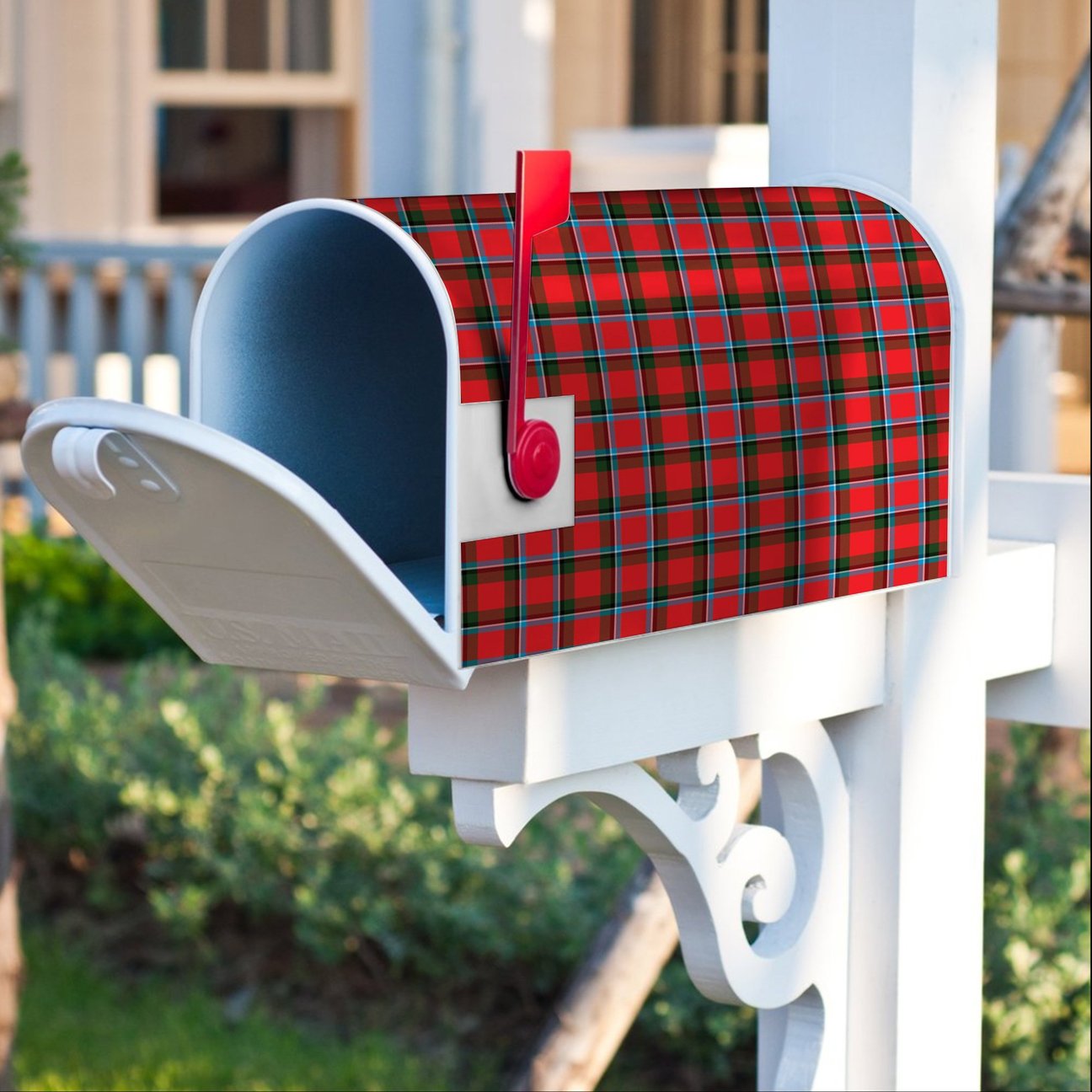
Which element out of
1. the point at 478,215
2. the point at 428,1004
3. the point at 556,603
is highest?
the point at 478,215

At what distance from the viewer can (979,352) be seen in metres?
1.52

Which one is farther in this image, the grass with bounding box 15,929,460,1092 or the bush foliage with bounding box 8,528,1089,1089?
→ the grass with bounding box 15,929,460,1092

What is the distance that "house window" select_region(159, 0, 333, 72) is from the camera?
26.1 ft

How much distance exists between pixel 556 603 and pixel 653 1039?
214 cm

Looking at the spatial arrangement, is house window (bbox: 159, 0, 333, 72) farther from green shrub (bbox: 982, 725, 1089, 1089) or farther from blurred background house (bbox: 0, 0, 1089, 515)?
green shrub (bbox: 982, 725, 1089, 1089)

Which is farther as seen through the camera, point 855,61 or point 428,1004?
point 428,1004

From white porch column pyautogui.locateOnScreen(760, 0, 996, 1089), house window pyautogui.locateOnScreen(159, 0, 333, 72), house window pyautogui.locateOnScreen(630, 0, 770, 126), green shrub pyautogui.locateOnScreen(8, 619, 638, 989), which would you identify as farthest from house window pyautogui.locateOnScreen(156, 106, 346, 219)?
white porch column pyautogui.locateOnScreen(760, 0, 996, 1089)

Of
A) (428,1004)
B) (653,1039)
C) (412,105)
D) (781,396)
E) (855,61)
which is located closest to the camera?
(781,396)

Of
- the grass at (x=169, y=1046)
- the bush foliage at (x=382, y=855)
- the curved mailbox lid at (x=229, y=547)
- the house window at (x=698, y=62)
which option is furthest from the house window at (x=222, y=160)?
the curved mailbox lid at (x=229, y=547)

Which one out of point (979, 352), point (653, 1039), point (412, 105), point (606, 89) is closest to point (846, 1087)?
point (979, 352)

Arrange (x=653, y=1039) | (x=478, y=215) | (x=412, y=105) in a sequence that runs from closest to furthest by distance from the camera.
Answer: (x=478, y=215) → (x=653, y=1039) → (x=412, y=105)

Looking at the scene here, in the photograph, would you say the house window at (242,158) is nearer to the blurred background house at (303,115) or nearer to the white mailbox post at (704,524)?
the blurred background house at (303,115)

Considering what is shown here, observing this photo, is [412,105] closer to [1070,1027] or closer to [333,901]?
[333,901]

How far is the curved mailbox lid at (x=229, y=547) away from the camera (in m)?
0.99
